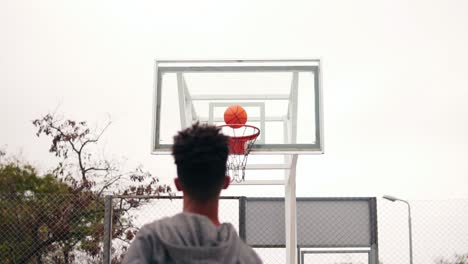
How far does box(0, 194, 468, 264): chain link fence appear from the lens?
7820mm

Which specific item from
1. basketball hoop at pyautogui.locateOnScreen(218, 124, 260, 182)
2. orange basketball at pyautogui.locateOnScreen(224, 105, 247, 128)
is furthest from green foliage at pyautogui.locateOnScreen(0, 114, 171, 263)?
orange basketball at pyautogui.locateOnScreen(224, 105, 247, 128)

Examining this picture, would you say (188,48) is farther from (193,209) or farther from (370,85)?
(193,209)

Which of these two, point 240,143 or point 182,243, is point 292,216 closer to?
point 240,143

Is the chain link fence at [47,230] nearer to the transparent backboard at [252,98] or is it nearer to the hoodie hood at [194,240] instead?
the transparent backboard at [252,98]

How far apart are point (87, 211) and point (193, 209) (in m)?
7.68

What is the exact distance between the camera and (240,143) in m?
6.51

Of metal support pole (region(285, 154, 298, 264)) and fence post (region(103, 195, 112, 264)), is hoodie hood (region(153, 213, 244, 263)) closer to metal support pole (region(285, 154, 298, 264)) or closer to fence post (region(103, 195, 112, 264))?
metal support pole (region(285, 154, 298, 264))

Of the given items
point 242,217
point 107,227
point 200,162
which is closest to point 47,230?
point 107,227

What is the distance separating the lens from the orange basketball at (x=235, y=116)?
6664 millimetres

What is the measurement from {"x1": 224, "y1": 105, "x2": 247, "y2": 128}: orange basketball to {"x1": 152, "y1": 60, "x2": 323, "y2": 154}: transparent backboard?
157 mm

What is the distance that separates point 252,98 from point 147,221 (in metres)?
1.91

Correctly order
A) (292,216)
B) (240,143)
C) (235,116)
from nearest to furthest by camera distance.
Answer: (240,143)
(235,116)
(292,216)

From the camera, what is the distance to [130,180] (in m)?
11.4

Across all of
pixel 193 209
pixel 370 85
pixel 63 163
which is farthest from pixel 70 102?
pixel 193 209
